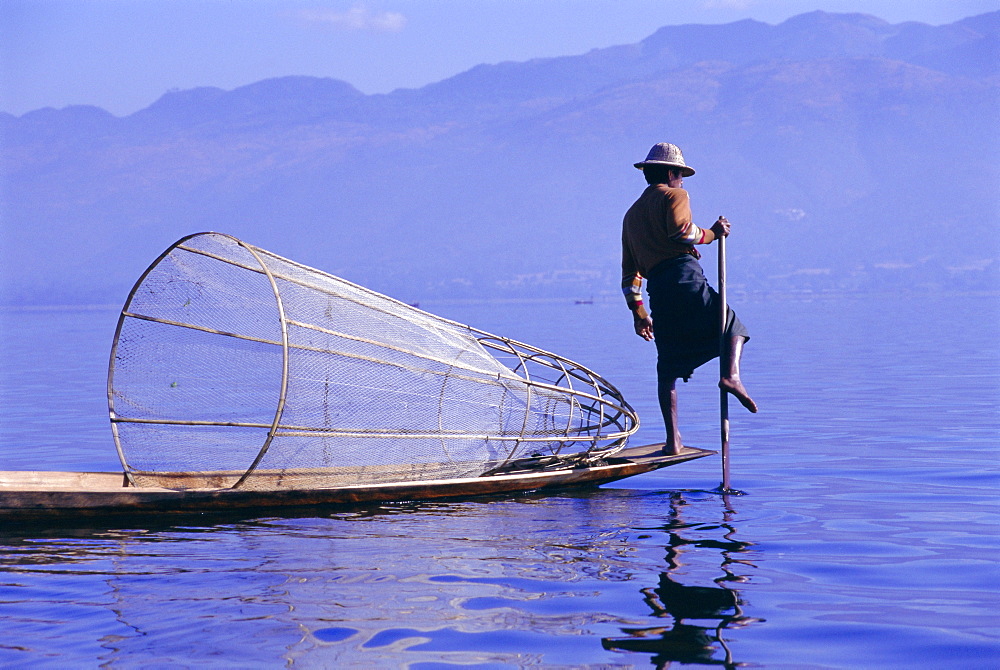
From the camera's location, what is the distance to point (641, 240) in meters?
9.64

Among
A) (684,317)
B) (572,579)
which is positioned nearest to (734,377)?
(684,317)

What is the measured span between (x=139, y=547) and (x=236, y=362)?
2639 mm

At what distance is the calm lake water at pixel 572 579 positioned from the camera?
5500 millimetres

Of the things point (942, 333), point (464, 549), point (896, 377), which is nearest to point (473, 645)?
point (464, 549)

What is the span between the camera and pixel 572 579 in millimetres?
6727

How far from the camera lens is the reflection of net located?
930cm

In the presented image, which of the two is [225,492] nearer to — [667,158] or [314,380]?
[314,380]

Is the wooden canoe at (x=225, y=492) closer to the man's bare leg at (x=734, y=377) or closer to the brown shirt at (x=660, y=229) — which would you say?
the man's bare leg at (x=734, y=377)

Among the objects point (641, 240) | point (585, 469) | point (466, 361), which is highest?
point (641, 240)

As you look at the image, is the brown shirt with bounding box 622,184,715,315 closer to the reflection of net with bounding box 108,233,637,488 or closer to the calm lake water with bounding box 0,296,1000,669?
the reflection of net with bounding box 108,233,637,488

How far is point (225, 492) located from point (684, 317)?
4.01 m

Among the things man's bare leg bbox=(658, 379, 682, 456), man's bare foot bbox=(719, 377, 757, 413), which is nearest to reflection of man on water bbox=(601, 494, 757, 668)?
man's bare foot bbox=(719, 377, 757, 413)

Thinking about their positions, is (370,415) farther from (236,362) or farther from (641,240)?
(641,240)

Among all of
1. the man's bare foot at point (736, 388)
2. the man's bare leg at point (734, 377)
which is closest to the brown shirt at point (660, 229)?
the man's bare leg at point (734, 377)
